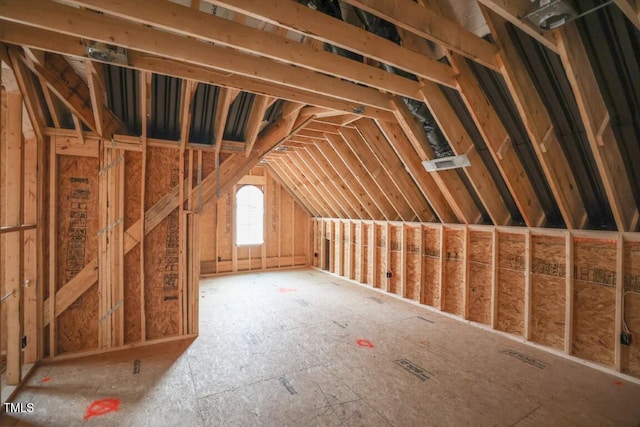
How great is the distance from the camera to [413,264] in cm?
592

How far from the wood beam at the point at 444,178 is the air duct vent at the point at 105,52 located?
2958 millimetres

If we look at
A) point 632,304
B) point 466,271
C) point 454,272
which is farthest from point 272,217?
point 632,304

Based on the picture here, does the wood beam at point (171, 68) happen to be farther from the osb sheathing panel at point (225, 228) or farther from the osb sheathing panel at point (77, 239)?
the osb sheathing panel at point (225, 228)

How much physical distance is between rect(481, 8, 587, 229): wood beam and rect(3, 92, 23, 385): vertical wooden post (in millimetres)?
4462

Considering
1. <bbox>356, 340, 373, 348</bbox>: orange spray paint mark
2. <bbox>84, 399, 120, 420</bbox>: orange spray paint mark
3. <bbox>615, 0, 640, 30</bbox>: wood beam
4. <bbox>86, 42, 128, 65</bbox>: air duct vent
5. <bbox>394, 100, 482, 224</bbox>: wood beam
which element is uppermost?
<bbox>86, 42, 128, 65</bbox>: air duct vent

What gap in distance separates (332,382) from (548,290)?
10.6 feet

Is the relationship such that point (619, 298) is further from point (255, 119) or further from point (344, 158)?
point (255, 119)

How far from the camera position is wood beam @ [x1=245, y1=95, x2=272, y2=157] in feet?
12.3

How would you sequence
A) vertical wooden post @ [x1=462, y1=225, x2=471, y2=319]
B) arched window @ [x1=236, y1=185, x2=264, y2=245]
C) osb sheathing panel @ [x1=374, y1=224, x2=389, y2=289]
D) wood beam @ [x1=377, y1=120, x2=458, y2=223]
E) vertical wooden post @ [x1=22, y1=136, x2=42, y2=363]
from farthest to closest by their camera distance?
arched window @ [x1=236, y1=185, x2=264, y2=245], osb sheathing panel @ [x1=374, y1=224, x2=389, y2=289], vertical wooden post @ [x1=462, y1=225, x2=471, y2=319], wood beam @ [x1=377, y1=120, x2=458, y2=223], vertical wooden post @ [x1=22, y1=136, x2=42, y2=363]

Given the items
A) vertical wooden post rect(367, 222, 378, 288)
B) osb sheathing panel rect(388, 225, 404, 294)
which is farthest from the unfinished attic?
vertical wooden post rect(367, 222, 378, 288)

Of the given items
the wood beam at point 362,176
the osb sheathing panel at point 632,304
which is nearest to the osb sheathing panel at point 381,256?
the wood beam at point 362,176

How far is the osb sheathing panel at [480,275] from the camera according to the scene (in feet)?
15.1

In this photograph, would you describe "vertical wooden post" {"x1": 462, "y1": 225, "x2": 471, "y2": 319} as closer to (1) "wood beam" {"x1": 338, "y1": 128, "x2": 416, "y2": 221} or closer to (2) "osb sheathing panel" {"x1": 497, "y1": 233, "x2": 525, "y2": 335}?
(2) "osb sheathing panel" {"x1": 497, "y1": 233, "x2": 525, "y2": 335}

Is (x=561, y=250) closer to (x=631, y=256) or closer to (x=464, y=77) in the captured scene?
(x=631, y=256)
